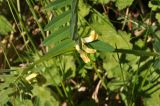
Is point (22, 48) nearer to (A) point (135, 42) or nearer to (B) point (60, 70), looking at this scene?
(B) point (60, 70)

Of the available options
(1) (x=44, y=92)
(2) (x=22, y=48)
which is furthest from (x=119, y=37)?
(2) (x=22, y=48)

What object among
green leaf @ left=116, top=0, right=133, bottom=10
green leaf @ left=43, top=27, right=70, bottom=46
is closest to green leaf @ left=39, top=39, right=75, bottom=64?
green leaf @ left=43, top=27, right=70, bottom=46

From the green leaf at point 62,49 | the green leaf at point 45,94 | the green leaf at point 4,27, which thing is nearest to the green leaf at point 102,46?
the green leaf at point 62,49

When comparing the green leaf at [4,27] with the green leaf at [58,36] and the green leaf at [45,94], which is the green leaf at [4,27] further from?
the green leaf at [58,36]

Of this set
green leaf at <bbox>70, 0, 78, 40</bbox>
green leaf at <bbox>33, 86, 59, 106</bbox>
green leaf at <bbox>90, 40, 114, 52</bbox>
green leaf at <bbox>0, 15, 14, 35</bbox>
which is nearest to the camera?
green leaf at <bbox>70, 0, 78, 40</bbox>

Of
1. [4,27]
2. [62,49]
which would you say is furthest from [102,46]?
[4,27]

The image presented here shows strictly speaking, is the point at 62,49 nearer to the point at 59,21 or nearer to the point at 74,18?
the point at 59,21

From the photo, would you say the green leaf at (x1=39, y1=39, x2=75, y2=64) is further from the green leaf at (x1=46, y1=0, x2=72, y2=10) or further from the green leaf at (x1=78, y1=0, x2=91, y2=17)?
the green leaf at (x1=78, y1=0, x2=91, y2=17)

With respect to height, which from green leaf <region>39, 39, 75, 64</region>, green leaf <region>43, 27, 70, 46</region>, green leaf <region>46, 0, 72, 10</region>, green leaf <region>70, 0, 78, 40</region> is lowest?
green leaf <region>39, 39, 75, 64</region>
